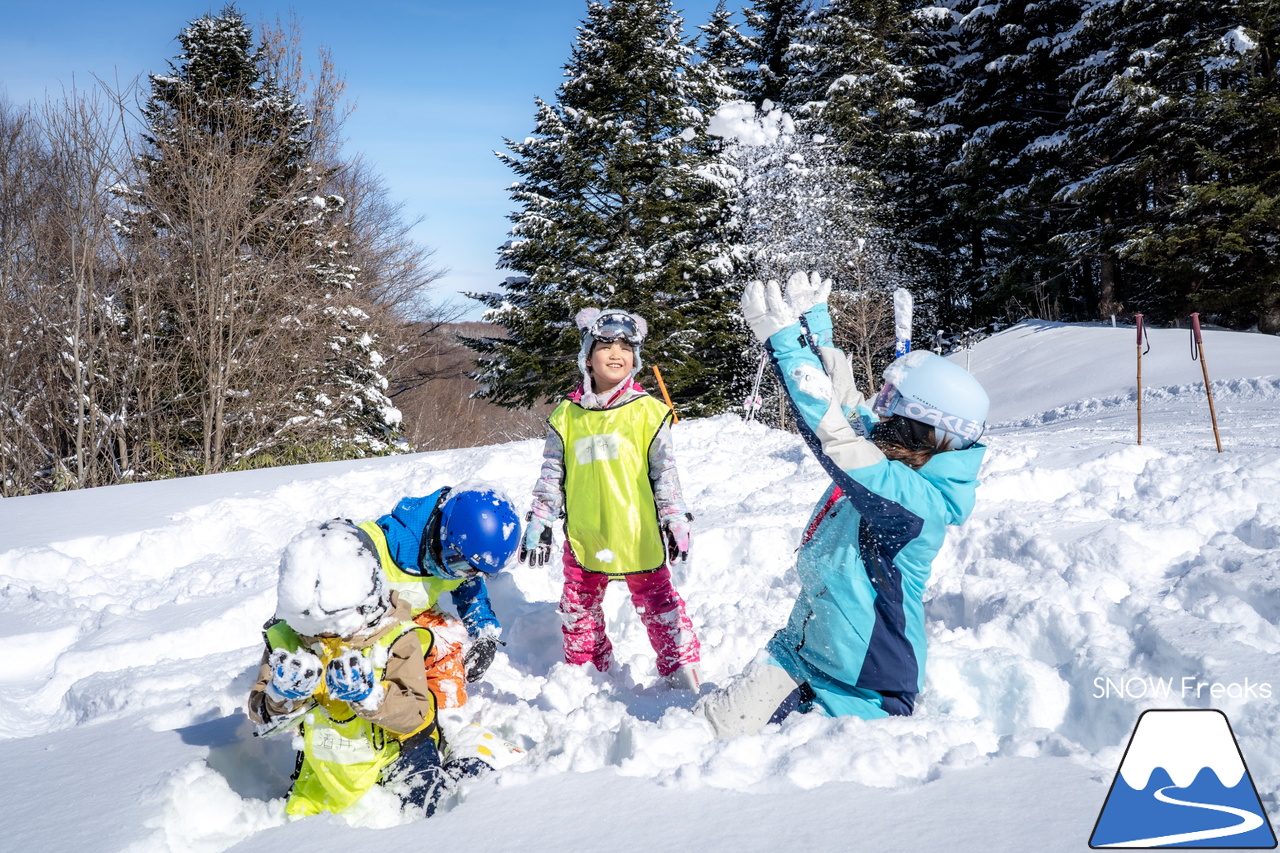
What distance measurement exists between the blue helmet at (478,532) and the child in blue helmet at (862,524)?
837 mm

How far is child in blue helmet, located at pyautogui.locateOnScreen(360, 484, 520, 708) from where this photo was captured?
258 cm

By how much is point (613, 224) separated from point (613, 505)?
17292 millimetres

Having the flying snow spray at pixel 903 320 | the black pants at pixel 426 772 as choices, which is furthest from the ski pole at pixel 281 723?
the flying snow spray at pixel 903 320

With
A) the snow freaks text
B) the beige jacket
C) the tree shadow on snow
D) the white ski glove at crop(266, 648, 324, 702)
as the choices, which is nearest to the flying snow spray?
the snow freaks text

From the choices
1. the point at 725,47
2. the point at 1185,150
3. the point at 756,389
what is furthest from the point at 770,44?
the point at 756,389

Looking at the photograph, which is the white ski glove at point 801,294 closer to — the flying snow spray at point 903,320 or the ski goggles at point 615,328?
the flying snow spray at point 903,320

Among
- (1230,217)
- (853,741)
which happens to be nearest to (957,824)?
(853,741)

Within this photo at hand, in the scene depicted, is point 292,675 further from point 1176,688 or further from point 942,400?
point 1176,688

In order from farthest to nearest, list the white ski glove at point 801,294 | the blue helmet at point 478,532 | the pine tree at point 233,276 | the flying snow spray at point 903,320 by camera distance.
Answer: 1. the pine tree at point 233,276
2. the flying snow spray at point 903,320
3. the blue helmet at point 478,532
4. the white ski glove at point 801,294

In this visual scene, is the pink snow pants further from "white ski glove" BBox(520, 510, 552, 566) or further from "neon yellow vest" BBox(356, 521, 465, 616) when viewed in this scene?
"neon yellow vest" BBox(356, 521, 465, 616)

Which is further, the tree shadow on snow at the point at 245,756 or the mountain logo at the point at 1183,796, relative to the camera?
the tree shadow on snow at the point at 245,756

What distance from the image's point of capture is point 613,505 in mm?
3156

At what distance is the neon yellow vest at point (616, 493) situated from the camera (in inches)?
124

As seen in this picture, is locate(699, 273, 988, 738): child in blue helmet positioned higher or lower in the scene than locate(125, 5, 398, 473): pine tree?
lower
